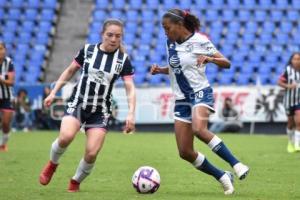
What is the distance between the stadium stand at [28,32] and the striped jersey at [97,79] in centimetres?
2174

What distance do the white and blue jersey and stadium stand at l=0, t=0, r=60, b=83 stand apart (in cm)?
2210

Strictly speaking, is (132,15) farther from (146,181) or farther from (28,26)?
(146,181)

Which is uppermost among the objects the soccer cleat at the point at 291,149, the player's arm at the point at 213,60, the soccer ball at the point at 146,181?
the player's arm at the point at 213,60

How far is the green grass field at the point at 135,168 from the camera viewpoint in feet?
31.7

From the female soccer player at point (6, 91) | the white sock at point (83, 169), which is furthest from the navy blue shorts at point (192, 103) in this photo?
the female soccer player at point (6, 91)

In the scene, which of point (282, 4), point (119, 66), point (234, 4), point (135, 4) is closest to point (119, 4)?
point (135, 4)

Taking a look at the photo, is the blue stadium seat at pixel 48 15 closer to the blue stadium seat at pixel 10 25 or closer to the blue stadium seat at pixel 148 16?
the blue stadium seat at pixel 10 25

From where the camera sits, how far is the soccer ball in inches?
388

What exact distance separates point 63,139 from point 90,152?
15.3 inches

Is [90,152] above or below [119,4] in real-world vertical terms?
below

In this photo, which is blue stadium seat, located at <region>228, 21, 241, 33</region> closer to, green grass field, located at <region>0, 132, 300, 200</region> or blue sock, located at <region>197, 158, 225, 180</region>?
green grass field, located at <region>0, 132, 300, 200</region>

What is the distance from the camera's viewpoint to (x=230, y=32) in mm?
32500

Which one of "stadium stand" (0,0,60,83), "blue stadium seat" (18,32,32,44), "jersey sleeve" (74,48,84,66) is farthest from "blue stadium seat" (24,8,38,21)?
"jersey sleeve" (74,48,84,66)

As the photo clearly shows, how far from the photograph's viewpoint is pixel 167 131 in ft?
96.5
